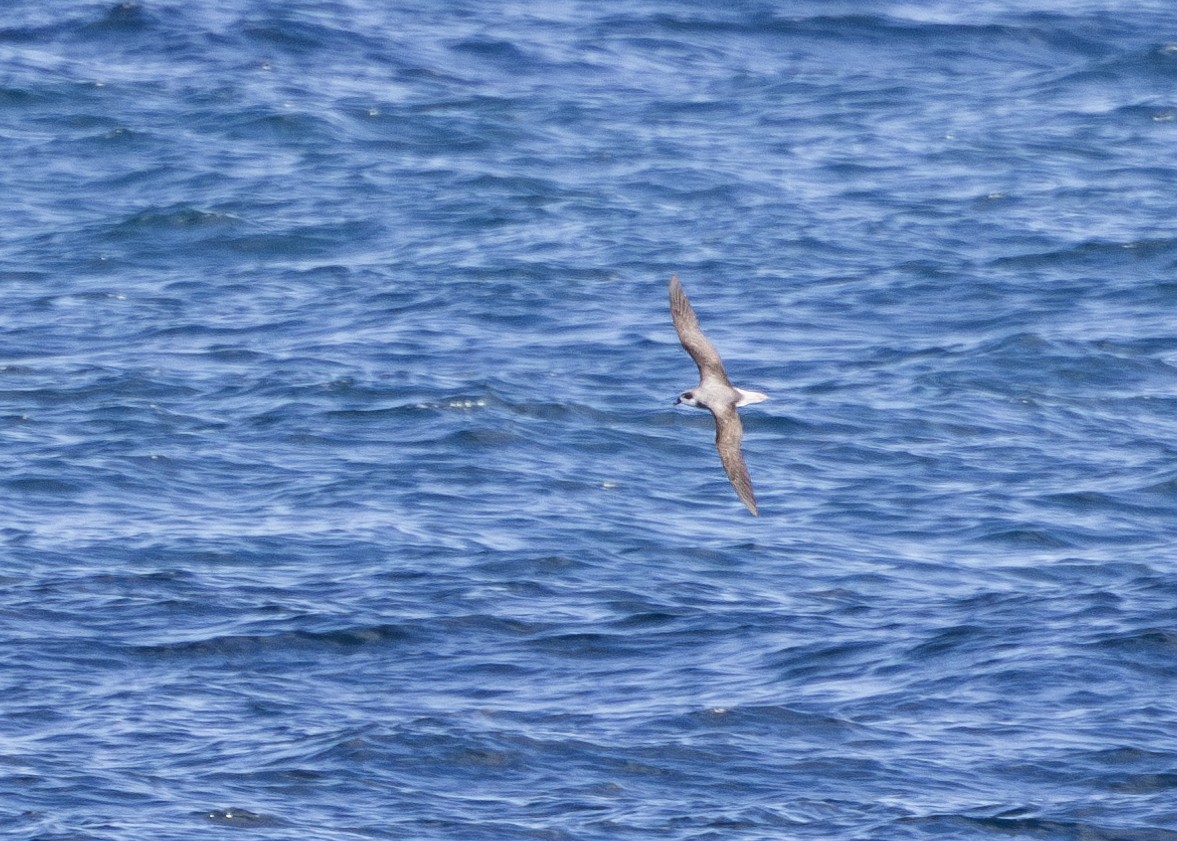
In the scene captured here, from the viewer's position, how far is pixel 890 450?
1883 centimetres

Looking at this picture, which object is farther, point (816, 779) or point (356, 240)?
point (356, 240)

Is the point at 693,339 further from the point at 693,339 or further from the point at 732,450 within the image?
the point at 732,450

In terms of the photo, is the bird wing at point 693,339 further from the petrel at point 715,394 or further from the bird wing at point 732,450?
the bird wing at point 732,450

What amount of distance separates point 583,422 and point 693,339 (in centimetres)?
511

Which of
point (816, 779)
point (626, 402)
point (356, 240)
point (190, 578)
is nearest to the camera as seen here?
point (816, 779)

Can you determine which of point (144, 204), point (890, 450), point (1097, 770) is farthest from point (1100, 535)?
point (144, 204)

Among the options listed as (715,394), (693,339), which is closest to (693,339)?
(693,339)

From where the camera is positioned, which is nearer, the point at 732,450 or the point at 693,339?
the point at 732,450

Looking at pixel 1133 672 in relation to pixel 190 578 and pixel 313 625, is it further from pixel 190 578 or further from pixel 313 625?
pixel 190 578

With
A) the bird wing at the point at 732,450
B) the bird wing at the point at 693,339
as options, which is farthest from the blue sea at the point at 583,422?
the bird wing at the point at 693,339

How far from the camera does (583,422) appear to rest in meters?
19.4

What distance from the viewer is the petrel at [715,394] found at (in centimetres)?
1354

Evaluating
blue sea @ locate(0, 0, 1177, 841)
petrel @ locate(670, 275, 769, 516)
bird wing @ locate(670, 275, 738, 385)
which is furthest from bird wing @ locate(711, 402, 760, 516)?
blue sea @ locate(0, 0, 1177, 841)

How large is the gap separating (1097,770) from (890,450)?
235 inches
